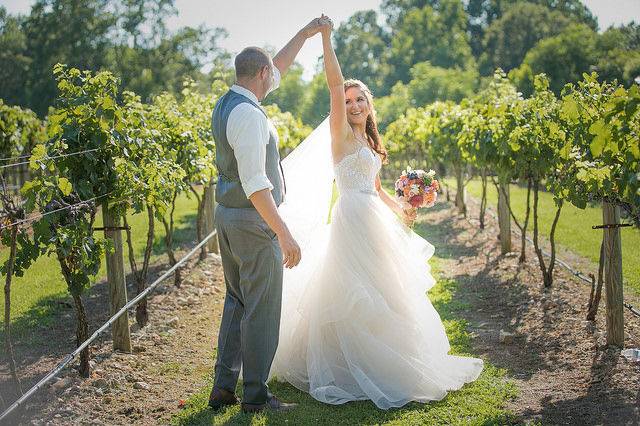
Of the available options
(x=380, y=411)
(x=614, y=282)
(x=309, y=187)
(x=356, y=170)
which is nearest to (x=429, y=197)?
(x=356, y=170)

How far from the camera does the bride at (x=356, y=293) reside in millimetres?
4812

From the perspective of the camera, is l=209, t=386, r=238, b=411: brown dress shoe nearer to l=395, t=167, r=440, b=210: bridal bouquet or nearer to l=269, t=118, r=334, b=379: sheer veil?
l=269, t=118, r=334, b=379: sheer veil

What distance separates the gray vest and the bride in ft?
2.56

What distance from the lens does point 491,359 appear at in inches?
223

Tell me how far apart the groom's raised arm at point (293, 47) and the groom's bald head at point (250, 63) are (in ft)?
2.16

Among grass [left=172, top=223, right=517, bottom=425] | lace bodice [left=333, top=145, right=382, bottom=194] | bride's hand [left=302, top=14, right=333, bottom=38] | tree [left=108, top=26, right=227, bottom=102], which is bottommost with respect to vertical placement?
grass [left=172, top=223, right=517, bottom=425]

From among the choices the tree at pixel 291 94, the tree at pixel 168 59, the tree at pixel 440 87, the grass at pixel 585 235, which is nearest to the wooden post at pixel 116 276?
the grass at pixel 585 235

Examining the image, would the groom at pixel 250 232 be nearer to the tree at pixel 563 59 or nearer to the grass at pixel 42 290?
the grass at pixel 42 290

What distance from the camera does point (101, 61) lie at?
48.2m

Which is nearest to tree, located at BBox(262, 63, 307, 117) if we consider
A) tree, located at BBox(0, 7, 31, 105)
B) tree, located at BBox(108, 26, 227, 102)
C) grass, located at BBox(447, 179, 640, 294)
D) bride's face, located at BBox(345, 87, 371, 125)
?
tree, located at BBox(108, 26, 227, 102)

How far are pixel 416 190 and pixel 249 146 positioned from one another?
209 centimetres

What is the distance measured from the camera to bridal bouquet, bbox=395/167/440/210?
580 cm

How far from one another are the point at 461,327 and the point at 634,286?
2405 mm

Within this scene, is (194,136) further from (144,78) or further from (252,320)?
(144,78)
